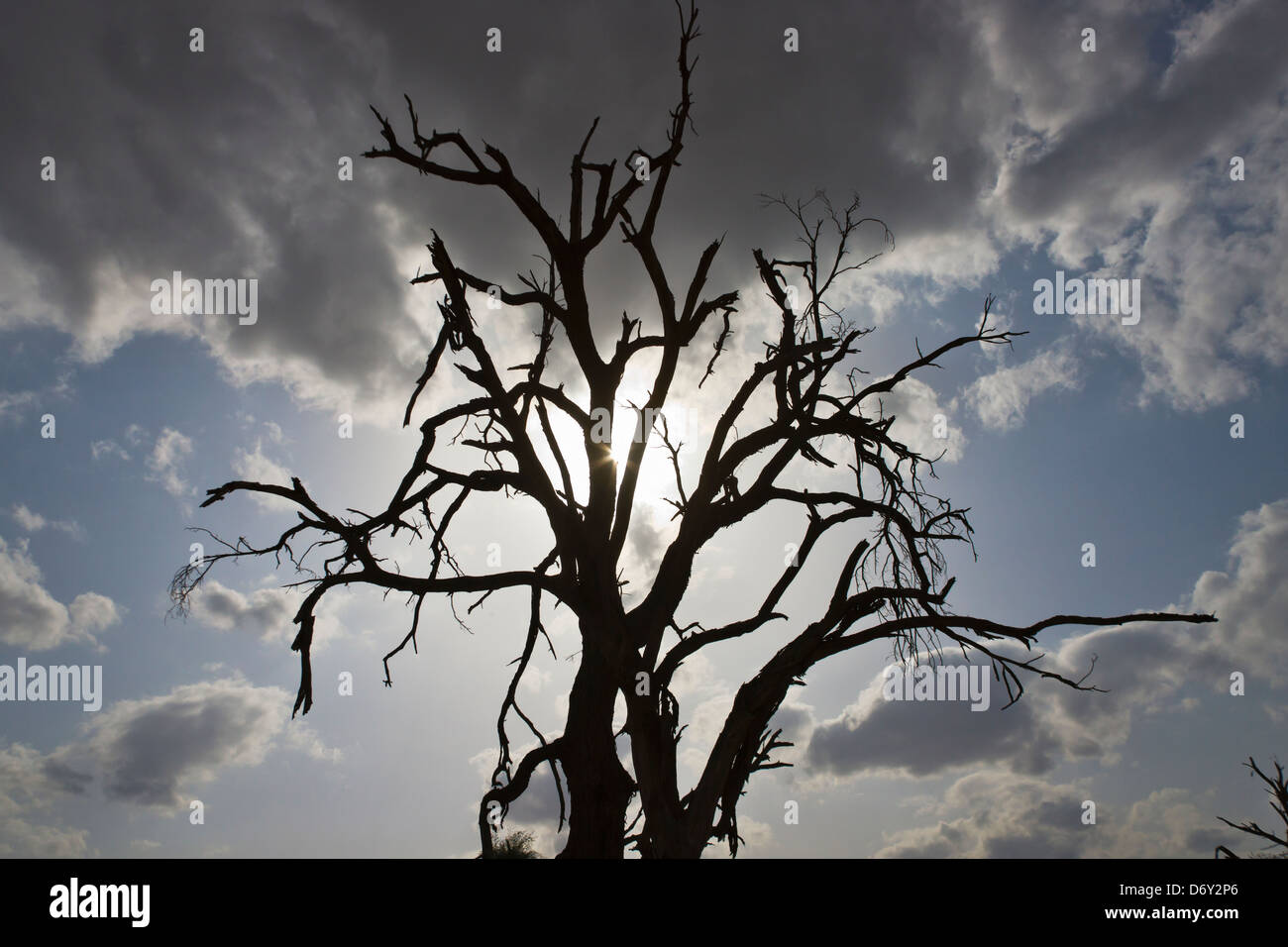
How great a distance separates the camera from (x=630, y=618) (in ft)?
28.9

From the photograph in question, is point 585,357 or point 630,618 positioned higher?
point 585,357
